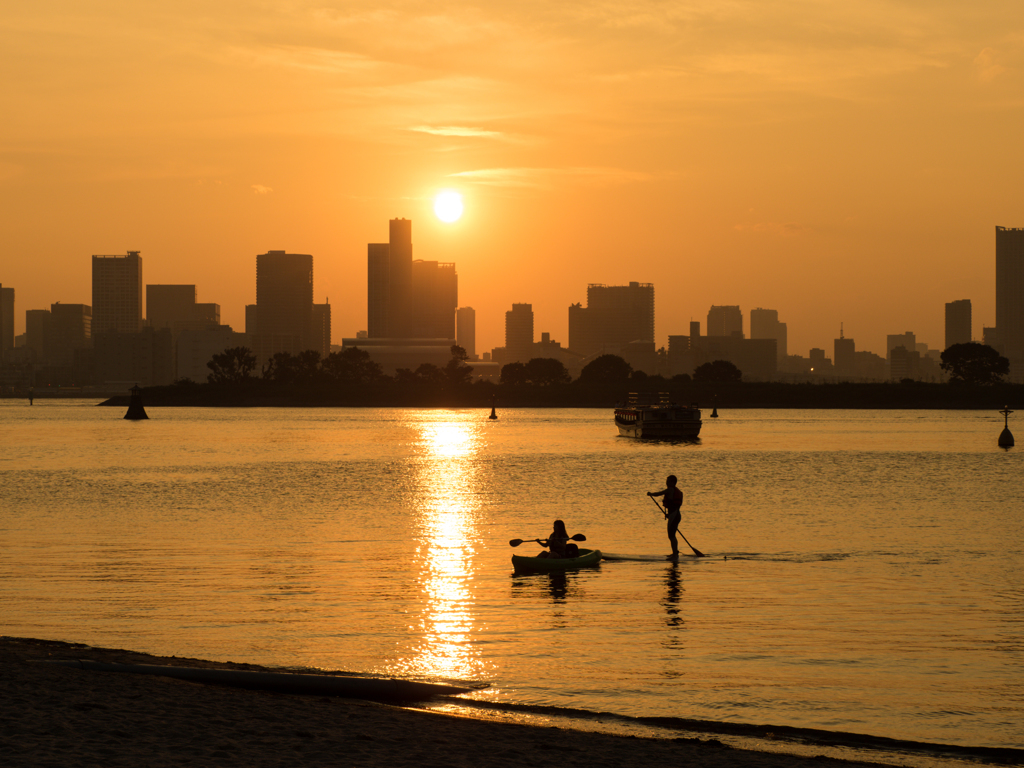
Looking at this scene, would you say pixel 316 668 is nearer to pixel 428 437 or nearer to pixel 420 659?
pixel 420 659

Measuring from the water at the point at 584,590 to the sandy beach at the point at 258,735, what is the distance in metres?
2.09

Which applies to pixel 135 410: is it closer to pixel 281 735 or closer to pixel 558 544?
pixel 558 544

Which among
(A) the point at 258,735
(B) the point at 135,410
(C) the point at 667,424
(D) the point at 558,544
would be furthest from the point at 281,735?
(B) the point at 135,410

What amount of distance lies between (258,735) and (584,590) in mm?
14249

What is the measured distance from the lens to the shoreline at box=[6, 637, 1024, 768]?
42.9 feet

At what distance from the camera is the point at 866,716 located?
53.4 feet

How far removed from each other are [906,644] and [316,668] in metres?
11.2

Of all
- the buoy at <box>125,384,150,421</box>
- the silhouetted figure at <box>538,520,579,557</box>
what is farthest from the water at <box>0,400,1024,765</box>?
the buoy at <box>125,384,150,421</box>

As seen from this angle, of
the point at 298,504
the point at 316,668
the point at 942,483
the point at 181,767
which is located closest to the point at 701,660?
the point at 316,668

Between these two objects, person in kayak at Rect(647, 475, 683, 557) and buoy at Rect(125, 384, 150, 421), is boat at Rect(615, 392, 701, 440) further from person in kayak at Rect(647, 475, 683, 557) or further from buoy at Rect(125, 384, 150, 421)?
buoy at Rect(125, 384, 150, 421)

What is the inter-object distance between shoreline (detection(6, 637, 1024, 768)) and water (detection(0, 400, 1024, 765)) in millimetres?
1745

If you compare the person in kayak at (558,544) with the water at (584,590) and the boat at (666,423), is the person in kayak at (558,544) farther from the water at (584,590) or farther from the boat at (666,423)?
the boat at (666,423)

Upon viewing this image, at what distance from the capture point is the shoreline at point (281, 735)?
13078 mm

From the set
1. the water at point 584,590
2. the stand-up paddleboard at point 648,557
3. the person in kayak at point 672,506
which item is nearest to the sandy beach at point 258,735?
the water at point 584,590
